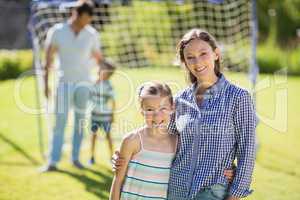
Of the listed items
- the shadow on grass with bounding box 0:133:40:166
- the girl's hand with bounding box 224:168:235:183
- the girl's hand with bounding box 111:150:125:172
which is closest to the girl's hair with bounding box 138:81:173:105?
the girl's hand with bounding box 111:150:125:172

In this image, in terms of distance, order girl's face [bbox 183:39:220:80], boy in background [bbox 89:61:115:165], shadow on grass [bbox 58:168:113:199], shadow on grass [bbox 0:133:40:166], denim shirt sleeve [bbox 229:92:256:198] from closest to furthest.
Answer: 1. denim shirt sleeve [bbox 229:92:256:198]
2. girl's face [bbox 183:39:220:80]
3. shadow on grass [bbox 58:168:113:199]
4. boy in background [bbox 89:61:115:165]
5. shadow on grass [bbox 0:133:40:166]

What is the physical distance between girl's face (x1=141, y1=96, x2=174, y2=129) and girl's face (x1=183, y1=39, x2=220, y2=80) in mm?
203

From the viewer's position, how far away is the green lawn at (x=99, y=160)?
501cm

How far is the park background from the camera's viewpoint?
16.7 ft

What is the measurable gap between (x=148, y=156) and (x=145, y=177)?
9 cm

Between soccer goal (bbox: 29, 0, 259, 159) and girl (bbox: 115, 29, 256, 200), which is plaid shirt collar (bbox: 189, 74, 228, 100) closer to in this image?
girl (bbox: 115, 29, 256, 200)

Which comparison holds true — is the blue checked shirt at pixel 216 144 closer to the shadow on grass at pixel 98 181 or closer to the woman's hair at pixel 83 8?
the shadow on grass at pixel 98 181

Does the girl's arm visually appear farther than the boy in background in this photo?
No

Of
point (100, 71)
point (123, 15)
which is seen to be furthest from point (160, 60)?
point (100, 71)

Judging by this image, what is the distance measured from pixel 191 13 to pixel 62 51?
21.7 ft

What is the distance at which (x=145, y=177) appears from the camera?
8.55 ft

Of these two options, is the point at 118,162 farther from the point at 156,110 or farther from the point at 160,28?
the point at 160,28

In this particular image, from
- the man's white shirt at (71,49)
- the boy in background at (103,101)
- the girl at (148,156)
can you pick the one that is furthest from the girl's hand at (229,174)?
the boy in background at (103,101)

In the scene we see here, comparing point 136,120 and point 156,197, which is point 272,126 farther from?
point 156,197
